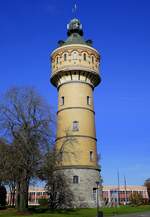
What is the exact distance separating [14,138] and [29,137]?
1.46 metres

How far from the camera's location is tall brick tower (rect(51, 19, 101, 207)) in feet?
121

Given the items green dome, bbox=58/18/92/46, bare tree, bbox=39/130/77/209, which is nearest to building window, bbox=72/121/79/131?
bare tree, bbox=39/130/77/209

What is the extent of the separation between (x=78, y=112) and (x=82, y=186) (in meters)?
8.77

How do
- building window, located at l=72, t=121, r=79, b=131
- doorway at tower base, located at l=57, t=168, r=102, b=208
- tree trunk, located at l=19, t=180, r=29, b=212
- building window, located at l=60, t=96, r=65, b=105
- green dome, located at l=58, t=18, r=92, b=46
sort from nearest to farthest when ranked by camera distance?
1. tree trunk, located at l=19, t=180, r=29, b=212
2. doorway at tower base, located at l=57, t=168, r=102, b=208
3. building window, located at l=72, t=121, r=79, b=131
4. building window, located at l=60, t=96, r=65, b=105
5. green dome, located at l=58, t=18, r=92, b=46

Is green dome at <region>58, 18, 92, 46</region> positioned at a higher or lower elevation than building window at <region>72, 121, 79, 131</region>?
higher

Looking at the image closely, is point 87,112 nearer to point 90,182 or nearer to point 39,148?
point 90,182

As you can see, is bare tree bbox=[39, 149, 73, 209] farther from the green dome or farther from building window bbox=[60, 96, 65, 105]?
the green dome

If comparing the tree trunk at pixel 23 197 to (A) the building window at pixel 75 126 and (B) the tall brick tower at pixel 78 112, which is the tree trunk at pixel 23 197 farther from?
(A) the building window at pixel 75 126

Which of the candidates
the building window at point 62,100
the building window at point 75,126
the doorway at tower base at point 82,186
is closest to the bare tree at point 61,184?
the doorway at tower base at point 82,186

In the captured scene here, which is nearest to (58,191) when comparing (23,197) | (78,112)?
(23,197)

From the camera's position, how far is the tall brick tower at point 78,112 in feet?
121

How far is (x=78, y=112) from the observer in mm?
38969

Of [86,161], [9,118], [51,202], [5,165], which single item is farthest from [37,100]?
[51,202]

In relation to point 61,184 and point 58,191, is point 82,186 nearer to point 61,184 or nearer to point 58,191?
point 61,184
